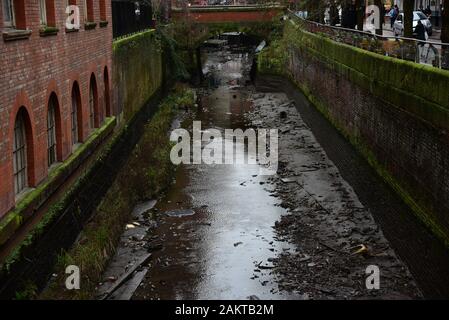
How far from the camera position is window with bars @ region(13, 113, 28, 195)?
459 inches

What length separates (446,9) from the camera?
16703 millimetres

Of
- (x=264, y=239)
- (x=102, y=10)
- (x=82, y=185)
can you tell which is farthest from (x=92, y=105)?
(x=264, y=239)

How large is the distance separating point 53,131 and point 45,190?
2.01 meters

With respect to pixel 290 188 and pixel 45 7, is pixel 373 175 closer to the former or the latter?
pixel 290 188

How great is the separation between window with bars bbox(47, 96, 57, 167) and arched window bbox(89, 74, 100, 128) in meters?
4.08

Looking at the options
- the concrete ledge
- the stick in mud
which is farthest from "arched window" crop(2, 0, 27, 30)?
the stick in mud

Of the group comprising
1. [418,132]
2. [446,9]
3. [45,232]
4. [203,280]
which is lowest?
[203,280]

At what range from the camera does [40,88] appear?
12.6 metres

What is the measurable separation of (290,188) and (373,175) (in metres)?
3.16

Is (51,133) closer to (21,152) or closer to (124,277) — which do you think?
(21,152)

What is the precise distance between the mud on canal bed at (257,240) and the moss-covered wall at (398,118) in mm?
1325

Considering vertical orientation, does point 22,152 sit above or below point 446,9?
below
